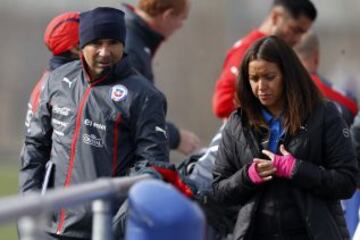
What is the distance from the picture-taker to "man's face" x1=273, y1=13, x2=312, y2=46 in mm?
8172

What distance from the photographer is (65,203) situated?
400 centimetres

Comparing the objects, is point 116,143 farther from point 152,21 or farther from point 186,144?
point 186,144

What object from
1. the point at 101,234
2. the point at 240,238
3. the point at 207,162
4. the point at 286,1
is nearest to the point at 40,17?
the point at 286,1

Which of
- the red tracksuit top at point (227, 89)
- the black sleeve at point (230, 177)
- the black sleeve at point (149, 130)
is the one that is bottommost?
the red tracksuit top at point (227, 89)

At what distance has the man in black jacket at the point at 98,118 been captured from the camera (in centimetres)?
568

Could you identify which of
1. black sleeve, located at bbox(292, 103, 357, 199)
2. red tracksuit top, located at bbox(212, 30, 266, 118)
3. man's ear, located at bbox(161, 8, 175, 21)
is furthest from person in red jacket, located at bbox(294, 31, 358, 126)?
black sleeve, located at bbox(292, 103, 357, 199)

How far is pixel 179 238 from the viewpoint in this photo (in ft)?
14.4

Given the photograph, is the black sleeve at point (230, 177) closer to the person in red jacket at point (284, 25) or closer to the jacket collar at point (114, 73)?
the jacket collar at point (114, 73)

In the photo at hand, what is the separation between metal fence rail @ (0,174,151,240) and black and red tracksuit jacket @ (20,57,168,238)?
2.70 feet

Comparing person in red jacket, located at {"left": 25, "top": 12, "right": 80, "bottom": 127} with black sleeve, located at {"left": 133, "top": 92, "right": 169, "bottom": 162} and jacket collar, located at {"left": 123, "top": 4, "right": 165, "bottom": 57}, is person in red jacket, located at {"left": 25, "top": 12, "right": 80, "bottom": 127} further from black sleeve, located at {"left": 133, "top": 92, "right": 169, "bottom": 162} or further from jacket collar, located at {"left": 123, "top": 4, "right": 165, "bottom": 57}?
jacket collar, located at {"left": 123, "top": 4, "right": 165, "bottom": 57}

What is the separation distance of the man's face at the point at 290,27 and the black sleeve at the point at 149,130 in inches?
101

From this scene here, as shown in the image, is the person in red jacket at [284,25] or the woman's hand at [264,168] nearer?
the woman's hand at [264,168]

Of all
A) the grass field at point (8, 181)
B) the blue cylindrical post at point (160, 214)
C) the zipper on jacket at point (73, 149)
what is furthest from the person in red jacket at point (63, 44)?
the grass field at point (8, 181)

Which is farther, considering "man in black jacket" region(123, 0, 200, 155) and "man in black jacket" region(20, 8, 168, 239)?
"man in black jacket" region(123, 0, 200, 155)
